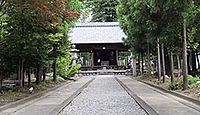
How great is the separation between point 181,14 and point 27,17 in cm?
721

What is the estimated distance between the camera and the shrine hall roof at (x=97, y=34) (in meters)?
62.9

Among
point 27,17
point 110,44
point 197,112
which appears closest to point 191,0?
point 197,112

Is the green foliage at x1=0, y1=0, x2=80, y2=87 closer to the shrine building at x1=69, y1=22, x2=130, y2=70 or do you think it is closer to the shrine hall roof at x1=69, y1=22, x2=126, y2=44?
the shrine building at x1=69, y1=22, x2=130, y2=70

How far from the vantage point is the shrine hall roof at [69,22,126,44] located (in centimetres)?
6294

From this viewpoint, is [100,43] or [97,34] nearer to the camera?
[100,43]

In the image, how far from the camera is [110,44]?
6322 cm

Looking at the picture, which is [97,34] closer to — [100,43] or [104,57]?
[100,43]

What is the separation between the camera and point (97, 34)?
6612 centimetres

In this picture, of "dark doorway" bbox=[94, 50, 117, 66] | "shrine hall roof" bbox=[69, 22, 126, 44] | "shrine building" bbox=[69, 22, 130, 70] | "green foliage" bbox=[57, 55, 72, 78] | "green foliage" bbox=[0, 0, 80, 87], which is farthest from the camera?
"dark doorway" bbox=[94, 50, 117, 66]

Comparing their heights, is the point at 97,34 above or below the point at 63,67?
above

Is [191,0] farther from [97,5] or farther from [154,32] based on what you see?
[97,5]

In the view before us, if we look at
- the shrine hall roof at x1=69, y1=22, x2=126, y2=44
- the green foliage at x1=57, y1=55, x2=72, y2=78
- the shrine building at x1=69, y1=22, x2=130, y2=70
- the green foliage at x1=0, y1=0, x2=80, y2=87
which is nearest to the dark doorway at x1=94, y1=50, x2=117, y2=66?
the shrine building at x1=69, y1=22, x2=130, y2=70

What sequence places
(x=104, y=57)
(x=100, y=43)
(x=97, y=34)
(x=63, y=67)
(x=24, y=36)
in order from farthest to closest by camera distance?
(x=104, y=57)
(x=97, y=34)
(x=100, y=43)
(x=63, y=67)
(x=24, y=36)

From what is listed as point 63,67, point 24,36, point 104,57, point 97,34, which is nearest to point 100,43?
point 97,34
